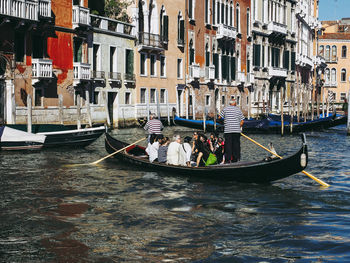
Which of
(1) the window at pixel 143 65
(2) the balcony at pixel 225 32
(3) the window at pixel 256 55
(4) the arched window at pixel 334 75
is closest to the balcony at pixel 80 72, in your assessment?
(1) the window at pixel 143 65

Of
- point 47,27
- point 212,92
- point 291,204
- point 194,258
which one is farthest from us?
point 212,92

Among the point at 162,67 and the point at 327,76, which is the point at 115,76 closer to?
the point at 162,67

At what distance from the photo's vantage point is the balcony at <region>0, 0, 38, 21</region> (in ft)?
58.3

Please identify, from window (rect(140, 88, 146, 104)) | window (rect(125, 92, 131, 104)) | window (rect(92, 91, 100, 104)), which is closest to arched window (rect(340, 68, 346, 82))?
window (rect(140, 88, 146, 104))

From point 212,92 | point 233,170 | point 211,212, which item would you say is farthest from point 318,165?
point 212,92

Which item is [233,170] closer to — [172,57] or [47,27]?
[47,27]

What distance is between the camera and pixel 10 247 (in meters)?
6.22

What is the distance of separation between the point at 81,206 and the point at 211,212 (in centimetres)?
188

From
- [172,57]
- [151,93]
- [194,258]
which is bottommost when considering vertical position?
[194,258]

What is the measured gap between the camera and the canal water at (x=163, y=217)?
240 inches

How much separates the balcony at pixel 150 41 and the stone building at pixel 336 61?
32.0m

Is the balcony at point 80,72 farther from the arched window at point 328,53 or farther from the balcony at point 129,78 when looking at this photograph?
the arched window at point 328,53

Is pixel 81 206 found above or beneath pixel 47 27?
beneath

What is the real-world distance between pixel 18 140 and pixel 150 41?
40.6 ft
